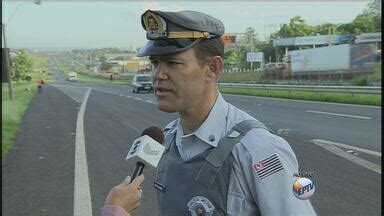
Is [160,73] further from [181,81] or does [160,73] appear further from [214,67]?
[214,67]

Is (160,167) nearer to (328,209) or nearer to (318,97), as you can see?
(328,209)

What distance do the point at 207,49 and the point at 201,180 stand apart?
53 cm

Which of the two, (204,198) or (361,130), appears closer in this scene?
(204,198)

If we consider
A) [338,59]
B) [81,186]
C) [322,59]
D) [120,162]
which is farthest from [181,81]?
[322,59]

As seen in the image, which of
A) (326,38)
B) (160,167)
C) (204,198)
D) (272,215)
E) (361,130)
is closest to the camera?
(272,215)

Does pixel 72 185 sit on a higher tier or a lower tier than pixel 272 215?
lower

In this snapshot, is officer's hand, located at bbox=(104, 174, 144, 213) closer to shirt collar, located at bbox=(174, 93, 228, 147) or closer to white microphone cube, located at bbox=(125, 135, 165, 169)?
white microphone cube, located at bbox=(125, 135, 165, 169)

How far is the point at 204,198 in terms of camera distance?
6.08 ft

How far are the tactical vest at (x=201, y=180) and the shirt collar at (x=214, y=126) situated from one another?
0.05 metres

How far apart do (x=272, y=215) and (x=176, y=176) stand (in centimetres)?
45

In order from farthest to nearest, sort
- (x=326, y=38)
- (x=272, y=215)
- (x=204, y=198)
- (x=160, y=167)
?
(x=326, y=38) → (x=160, y=167) → (x=204, y=198) → (x=272, y=215)

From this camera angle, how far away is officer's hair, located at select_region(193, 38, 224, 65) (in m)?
2.03

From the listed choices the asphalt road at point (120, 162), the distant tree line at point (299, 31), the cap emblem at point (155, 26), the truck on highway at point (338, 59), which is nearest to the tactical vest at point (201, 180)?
the cap emblem at point (155, 26)

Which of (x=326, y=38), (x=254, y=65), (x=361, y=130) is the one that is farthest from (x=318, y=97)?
(x=254, y=65)
